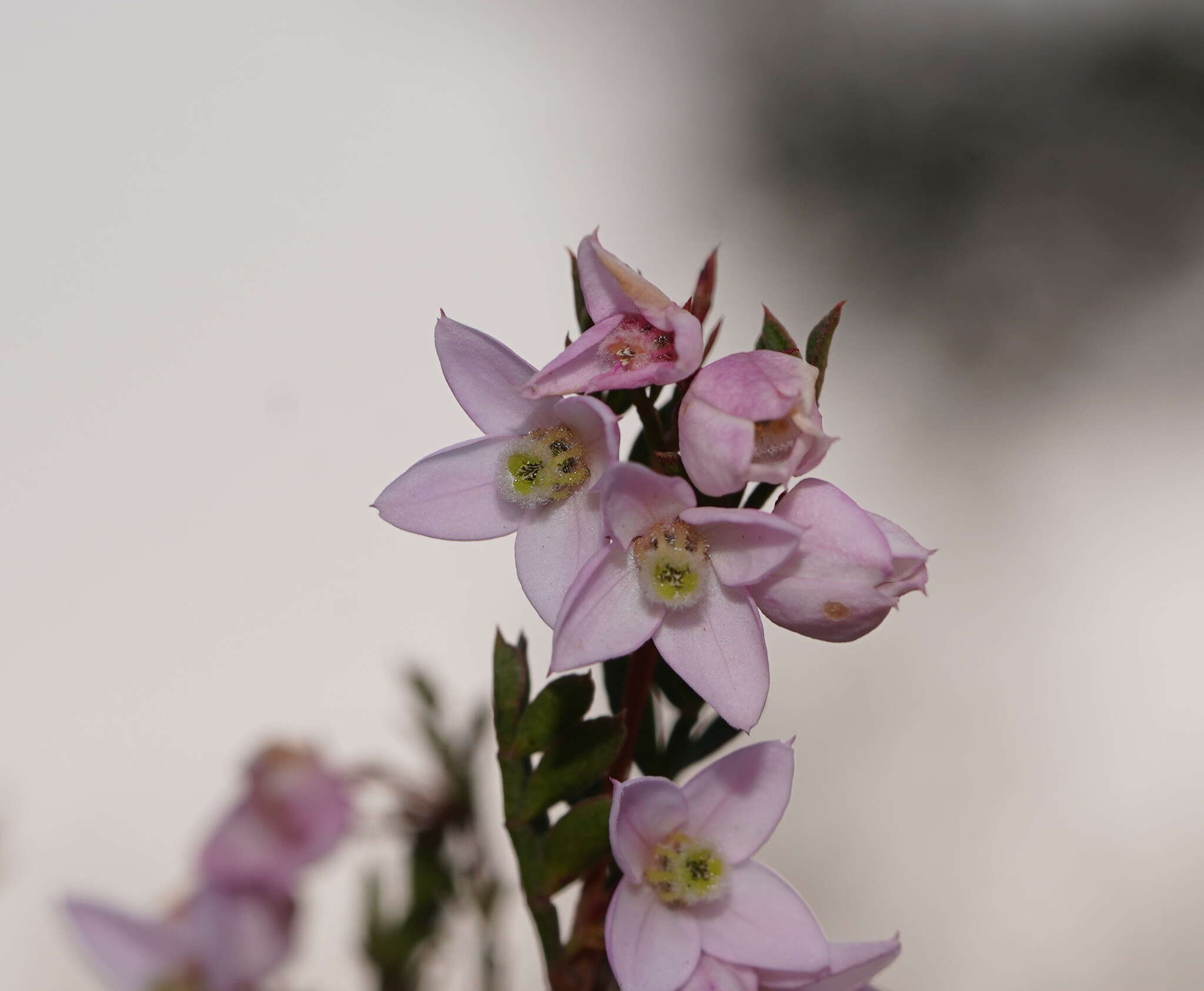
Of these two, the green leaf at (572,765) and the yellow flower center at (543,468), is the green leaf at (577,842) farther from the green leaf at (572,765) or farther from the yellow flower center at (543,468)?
the yellow flower center at (543,468)

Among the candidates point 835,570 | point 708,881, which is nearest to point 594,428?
point 835,570

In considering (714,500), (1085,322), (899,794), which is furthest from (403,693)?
(1085,322)

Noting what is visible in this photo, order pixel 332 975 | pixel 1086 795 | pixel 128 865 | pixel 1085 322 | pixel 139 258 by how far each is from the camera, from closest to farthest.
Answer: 1. pixel 332 975
2. pixel 128 865
3. pixel 1086 795
4. pixel 139 258
5. pixel 1085 322

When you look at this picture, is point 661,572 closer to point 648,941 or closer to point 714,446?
point 714,446

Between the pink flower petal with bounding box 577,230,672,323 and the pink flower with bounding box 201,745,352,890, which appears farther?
the pink flower with bounding box 201,745,352,890

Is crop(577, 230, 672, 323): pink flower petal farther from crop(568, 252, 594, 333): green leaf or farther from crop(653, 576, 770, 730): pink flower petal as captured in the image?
crop(653, 576, 770, 730): pink flower petal

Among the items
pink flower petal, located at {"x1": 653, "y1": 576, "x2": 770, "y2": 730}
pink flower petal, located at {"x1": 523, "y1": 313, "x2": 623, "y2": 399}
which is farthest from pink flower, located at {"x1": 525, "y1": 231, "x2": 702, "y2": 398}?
pink flower petal, located at {"x1": 653, "y1": 576, "x2": 770, "y2": 730}

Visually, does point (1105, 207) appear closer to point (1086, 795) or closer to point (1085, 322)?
point (1085, 322)
